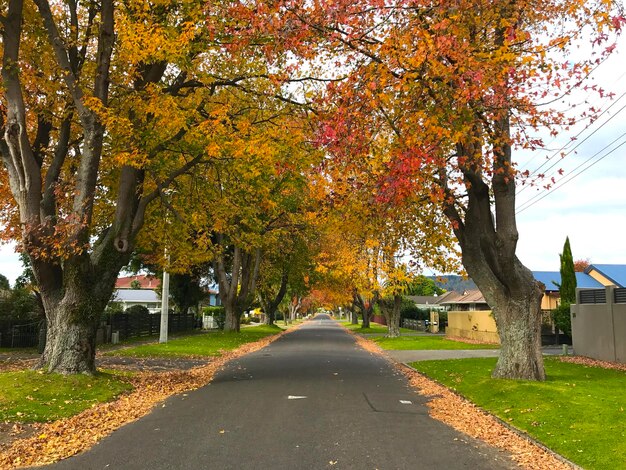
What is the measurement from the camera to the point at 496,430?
25.9 ft

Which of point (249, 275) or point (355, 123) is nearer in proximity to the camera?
point (355, 123)

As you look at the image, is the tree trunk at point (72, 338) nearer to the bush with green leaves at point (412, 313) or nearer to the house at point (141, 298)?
the bush with green leaves at point (412, 313)

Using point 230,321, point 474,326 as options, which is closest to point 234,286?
point 230,321

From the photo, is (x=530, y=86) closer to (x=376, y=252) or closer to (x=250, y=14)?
(x=250, y=14)

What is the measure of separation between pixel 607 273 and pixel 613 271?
1.00 metres

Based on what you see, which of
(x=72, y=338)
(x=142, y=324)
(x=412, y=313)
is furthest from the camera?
(x=412, y=313)

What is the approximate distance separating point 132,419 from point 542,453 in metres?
5.94

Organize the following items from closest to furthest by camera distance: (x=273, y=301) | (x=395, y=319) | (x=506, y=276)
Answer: (x=506, y=276), (x=395, y=319), (x=273, y=301)

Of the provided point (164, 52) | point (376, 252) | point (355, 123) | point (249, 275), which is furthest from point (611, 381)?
point (249, 275)

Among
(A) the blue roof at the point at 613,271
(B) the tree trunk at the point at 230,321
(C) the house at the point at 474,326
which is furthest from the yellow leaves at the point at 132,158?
(A) the blue roof at the point at 613,271

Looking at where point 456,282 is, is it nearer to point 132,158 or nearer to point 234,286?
point 234,286

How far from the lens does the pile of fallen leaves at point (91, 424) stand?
6.31 meters

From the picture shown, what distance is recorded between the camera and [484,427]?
8.09 m

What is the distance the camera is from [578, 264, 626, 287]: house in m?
44.1
